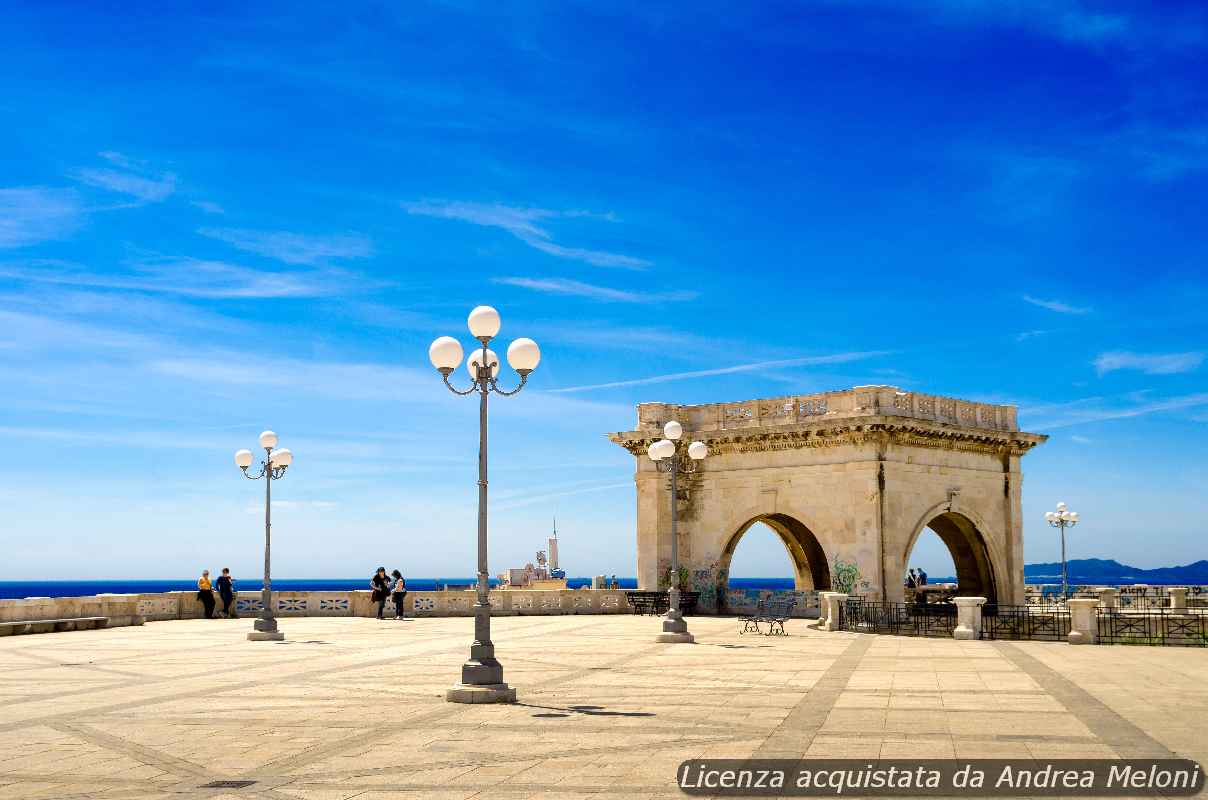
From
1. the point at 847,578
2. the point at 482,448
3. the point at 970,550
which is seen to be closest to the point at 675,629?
the point at 482,448

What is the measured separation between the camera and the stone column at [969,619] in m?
27.6

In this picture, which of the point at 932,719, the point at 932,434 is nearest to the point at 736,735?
the point at 932,719

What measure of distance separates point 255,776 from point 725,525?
3261 centimetres

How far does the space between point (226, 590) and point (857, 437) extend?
68.1 feet

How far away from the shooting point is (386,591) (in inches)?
1396

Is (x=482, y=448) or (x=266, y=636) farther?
(x=266, y=636)

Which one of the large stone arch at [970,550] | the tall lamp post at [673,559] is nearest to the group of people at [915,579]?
the large stone arch at [970,550]

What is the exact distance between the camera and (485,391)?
16.6m

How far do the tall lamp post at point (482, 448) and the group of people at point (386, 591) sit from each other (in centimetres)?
1843

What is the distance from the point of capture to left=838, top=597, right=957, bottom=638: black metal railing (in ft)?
101

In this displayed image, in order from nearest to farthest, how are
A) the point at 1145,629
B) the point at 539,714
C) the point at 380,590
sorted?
1. the point at 539,714
2. the point at 1145,629
3. the point at 380,590

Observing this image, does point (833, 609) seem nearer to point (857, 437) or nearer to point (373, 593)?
point (857, 437)

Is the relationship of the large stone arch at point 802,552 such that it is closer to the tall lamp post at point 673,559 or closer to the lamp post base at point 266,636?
the tall lamp post at point 673,559

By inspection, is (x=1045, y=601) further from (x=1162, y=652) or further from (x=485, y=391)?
(x=485, y=391)
